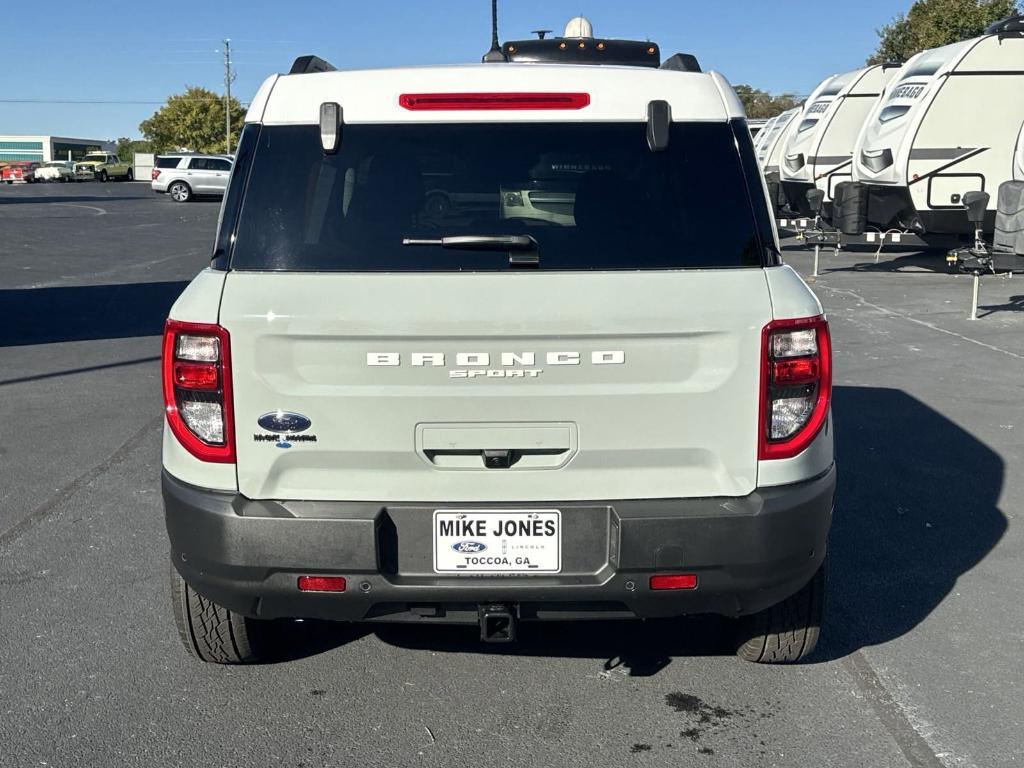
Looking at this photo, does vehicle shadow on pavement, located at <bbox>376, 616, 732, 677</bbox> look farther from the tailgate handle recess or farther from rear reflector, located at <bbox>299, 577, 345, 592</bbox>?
the tailgate handle recess

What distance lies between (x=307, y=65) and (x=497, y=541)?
1735mm

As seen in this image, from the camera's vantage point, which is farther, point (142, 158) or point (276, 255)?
point (142, 158)

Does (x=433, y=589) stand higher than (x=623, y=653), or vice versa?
(x=433, y=589)

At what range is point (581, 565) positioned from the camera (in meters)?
3.37

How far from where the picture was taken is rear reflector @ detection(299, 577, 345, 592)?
338cm

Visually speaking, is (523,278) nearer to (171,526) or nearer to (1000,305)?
(171,526)

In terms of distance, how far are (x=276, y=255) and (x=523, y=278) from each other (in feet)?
2.39

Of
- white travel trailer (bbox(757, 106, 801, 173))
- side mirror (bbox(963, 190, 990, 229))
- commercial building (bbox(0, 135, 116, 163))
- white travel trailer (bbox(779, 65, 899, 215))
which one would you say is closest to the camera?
side mirror (bbox(963, 190, 990, 229))

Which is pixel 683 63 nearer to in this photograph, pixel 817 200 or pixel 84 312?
pixel 84 312

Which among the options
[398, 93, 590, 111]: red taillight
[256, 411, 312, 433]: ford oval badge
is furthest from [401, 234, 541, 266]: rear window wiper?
[256, 411, 312, 433]: ford oval badge

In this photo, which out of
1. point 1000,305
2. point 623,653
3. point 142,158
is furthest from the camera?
point 142,158

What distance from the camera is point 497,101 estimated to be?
3.55 meters

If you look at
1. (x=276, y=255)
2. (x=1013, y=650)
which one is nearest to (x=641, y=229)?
(x=276, y=255)

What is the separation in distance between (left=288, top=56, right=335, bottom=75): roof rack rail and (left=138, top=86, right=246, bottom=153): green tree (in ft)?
340
